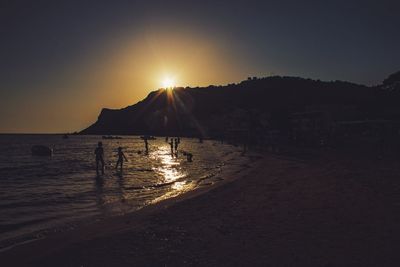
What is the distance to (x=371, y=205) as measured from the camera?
32.4 ft

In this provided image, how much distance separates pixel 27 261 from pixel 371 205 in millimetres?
9670

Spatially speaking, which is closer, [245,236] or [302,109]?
[245,236]

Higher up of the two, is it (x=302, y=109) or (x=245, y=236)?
(x=302, y=109)

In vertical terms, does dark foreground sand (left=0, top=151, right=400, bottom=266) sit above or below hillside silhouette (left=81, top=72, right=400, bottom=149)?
below

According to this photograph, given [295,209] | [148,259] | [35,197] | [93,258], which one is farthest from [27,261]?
[35,197]

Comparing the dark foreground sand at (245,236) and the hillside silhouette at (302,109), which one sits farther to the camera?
the hillside silhouette at (302,109)

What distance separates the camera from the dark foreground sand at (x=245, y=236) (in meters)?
6.15

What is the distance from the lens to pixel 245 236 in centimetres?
756

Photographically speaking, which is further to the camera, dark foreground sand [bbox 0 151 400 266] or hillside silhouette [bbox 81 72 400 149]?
hillside silhouette [bbox 81 72 400 149]

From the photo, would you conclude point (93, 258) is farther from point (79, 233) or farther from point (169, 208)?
point (169, 208)

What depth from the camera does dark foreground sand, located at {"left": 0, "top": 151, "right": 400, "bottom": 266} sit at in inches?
242

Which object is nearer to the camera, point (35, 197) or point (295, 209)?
point (295, 209)

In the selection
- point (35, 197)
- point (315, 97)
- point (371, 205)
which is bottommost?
point (35, 197)

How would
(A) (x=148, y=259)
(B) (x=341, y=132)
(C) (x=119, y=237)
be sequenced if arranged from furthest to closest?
1. (B) (x=341, y=132)
2. (C) (x=119, y=237)
3. (A) (x=148, y=259)
